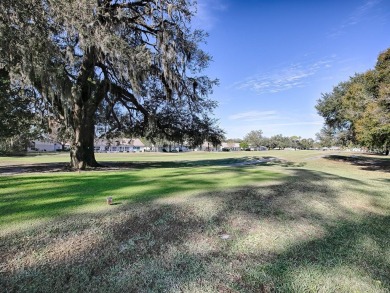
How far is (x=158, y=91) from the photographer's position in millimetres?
17766

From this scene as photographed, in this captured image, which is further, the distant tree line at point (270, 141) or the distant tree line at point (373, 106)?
the distant tree line at point (270, 141)

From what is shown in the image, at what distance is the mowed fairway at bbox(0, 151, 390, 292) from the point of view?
8.77 ft

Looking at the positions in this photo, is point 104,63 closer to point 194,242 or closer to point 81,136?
point 81,136

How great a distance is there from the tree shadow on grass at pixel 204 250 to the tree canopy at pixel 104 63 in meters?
9.00

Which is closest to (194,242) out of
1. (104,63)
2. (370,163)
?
(104,63)

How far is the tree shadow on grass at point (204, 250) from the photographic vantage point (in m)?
2.65

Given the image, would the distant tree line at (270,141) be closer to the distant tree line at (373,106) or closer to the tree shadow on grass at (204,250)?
the distant tree line at (373,106)

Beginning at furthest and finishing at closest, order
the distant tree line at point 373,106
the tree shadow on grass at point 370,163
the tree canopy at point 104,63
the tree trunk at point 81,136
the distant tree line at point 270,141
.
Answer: the distant tree line at point 270,141 < the tree shadow on grass at point 370,163 < the distant tree line at point 373,106 < the tree trunk at point 81,136 < the tree canopy at point 104,63

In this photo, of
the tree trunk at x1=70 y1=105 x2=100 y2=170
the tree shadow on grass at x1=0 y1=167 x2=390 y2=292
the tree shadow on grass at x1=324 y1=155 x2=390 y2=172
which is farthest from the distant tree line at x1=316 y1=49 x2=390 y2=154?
the tree trunk at x1=70 y1=105 x2=100 y2=170

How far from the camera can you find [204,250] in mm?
3342

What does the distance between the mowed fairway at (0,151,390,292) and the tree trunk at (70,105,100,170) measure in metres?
9.21

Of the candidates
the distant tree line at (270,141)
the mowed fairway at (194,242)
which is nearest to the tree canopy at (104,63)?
the mowed fairway at (194,242)

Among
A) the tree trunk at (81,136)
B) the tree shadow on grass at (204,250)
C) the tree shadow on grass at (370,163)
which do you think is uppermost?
the tree trunk at (81,136)

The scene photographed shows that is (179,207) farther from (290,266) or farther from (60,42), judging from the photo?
(60,42)
